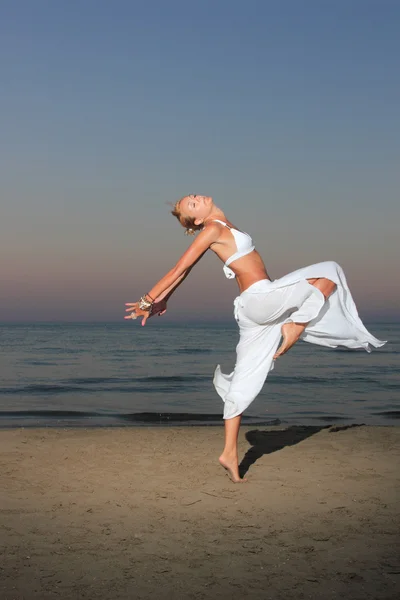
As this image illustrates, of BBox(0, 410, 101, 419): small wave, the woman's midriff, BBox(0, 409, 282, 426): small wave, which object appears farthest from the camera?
BBox(0, 410, 101, 419): small wave

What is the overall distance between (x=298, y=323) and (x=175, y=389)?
12915 mm

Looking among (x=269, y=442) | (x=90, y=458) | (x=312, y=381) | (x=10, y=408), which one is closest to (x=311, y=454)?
(x=269, y=442)

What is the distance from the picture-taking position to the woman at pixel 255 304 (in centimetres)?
544

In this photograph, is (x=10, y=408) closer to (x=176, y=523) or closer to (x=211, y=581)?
(x=176, y=523)

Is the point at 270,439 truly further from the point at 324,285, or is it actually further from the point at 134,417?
the point at 134,417

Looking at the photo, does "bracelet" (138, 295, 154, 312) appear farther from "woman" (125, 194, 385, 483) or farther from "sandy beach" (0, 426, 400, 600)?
"sandy beach" (0, 426, 400, 600)

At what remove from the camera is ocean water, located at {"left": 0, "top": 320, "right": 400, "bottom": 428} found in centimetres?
1274

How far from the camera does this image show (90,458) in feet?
22.8

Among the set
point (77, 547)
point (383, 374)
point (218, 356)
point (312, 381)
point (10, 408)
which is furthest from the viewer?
point (218, 356)

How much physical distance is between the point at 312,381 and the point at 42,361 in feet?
38.7

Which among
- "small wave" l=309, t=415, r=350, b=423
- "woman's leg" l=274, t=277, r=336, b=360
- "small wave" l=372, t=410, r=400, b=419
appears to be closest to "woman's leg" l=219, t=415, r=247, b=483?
"woman's leg" l=274, t=277, r=336, b=360

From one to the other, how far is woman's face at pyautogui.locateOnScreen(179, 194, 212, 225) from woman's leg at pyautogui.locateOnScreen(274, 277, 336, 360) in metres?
1.07

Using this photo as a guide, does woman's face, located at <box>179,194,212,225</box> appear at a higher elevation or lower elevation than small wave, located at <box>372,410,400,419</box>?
higher

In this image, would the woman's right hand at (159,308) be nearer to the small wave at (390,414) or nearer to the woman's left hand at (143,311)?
the woman's left hand at (143,311)
